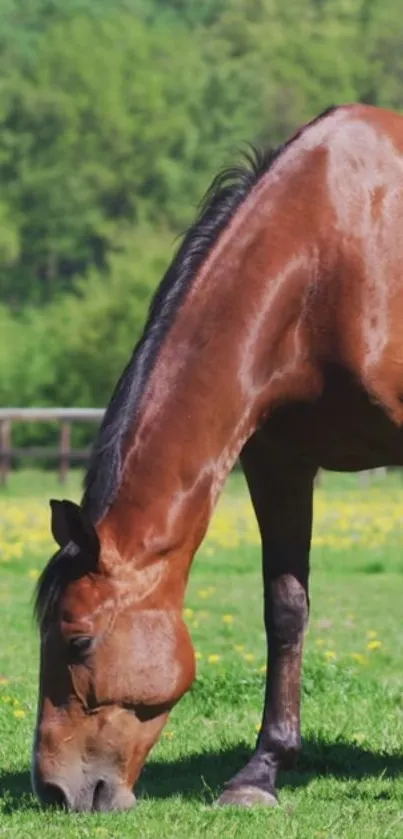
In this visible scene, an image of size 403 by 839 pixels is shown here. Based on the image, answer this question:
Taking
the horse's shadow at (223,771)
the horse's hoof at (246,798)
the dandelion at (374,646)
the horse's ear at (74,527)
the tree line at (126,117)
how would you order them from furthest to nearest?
1. the tree line at (126,117)
2. the dandelion at (374,646)
3. the horse's shadow at (223,771)
4. the horse's hoof at (246,798)
5. the horse's ear at (74,527)

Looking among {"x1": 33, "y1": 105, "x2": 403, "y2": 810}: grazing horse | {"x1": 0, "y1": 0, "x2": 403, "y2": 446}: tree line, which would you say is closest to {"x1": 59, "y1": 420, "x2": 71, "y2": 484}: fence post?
{"x1": 33, "y1": 105, "x2": 403, "y2": 810}: grazing horse

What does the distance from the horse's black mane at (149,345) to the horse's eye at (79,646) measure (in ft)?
0.49

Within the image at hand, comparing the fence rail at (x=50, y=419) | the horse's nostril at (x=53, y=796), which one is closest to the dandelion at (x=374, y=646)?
the horse's nostril at (x=53, y=796)

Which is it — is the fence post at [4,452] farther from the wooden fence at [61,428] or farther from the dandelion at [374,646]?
the dandelion at [374,646]

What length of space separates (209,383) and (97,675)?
1026 mm

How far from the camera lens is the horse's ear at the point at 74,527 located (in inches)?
199

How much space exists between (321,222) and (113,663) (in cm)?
164

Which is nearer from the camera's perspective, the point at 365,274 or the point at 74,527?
the point at 74,527

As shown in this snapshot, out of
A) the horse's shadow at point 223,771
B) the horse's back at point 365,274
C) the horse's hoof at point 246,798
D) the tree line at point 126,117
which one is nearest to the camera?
the horse's back at point 365,274

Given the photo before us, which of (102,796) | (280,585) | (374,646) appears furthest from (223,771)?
(374,646)

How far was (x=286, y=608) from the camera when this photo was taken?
6352mm

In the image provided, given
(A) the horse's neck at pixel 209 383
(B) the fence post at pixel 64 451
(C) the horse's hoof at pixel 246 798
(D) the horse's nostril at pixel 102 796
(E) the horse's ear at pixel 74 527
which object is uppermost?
(B) the fence post at pixel 64 451

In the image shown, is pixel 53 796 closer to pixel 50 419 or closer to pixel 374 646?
pixel 374 646

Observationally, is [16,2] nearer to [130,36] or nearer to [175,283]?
[130,36]
